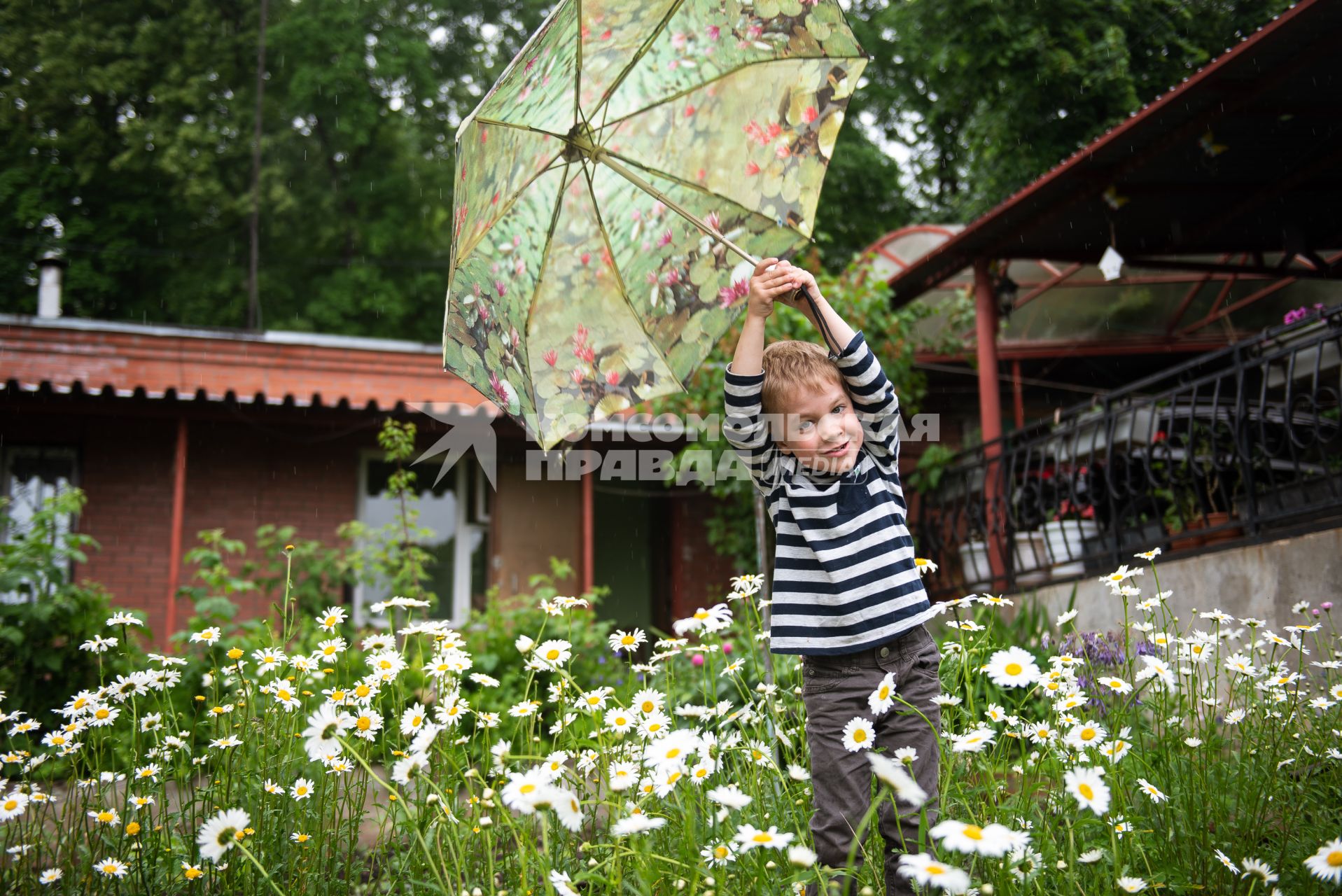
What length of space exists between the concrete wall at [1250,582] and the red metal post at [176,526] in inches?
271

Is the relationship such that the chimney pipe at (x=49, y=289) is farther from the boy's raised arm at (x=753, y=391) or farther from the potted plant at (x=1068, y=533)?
the boy's raised arm at (x=753, y=391)

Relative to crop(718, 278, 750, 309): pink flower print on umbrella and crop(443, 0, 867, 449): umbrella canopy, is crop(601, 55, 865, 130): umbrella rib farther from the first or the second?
crop(718, 278, 750, 309): pink flower print on umbrella

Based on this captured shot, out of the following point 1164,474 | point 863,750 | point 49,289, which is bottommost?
point 863,750

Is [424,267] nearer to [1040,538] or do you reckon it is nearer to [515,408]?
[1040,538]

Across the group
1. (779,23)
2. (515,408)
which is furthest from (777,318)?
(515,408)

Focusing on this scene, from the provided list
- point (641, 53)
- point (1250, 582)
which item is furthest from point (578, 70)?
point (1250, 582)

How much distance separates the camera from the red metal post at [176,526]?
27.7ft

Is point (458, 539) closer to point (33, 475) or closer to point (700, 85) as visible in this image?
point (33, 475)

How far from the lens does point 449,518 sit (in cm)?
1022

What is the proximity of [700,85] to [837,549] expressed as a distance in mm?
1451

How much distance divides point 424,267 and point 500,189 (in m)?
16.8

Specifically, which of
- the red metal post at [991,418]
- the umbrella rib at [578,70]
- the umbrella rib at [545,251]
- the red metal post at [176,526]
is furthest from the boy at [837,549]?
the red metal post at [176,526]

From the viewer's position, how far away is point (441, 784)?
2521 mm

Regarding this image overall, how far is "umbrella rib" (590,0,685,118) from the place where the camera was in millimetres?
2771
